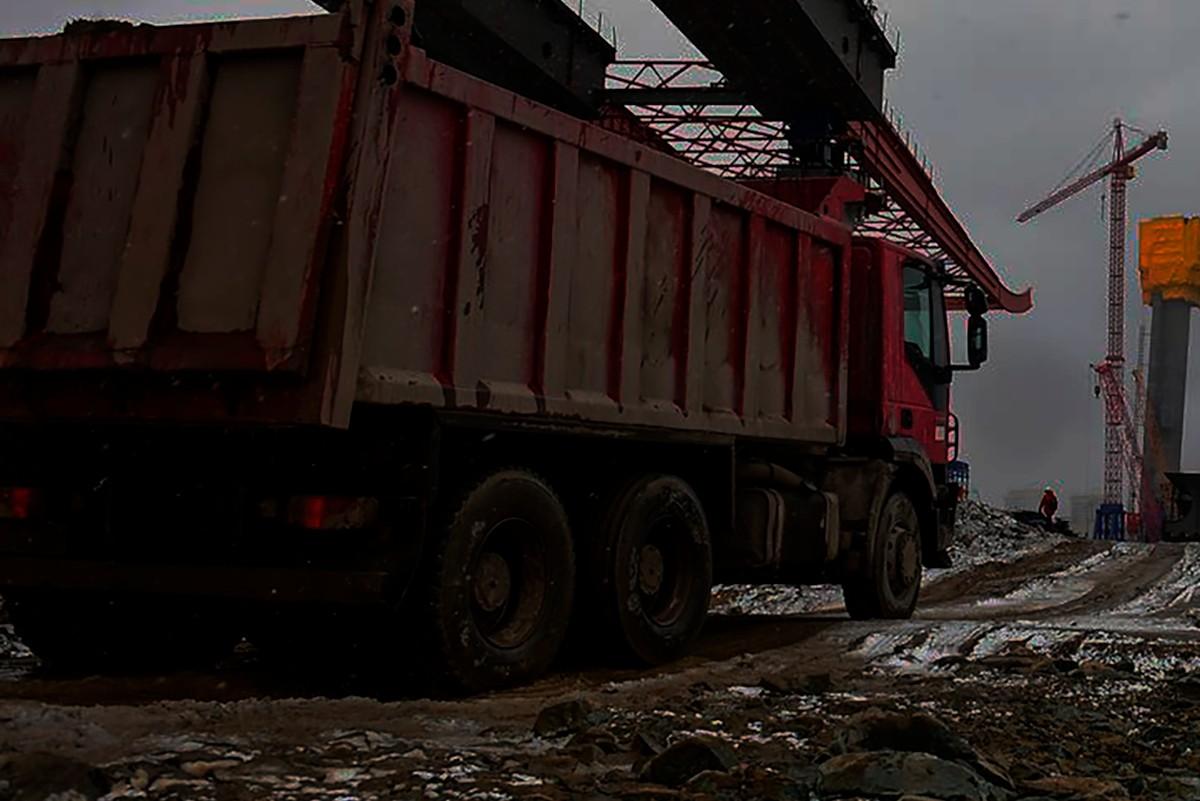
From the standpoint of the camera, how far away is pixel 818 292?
30.0 ft

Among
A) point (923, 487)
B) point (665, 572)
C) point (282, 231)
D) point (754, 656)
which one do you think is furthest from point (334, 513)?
point (923, 487)

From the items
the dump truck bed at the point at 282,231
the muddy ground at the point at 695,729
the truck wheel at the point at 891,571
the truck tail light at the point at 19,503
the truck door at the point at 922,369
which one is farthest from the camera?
the truck door at the point at 922,369

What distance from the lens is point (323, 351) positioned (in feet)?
16.8

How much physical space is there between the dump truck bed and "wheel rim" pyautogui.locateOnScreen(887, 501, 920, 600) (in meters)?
4.15

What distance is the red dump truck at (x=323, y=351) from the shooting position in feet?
17.4

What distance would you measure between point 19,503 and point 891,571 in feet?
21.2

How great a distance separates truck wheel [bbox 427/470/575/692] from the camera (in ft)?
19.0

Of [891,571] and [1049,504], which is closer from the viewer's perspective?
[891,571]

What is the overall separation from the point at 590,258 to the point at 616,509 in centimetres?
136

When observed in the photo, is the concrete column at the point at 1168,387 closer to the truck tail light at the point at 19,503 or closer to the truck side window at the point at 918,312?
the truck side window at the point at 918,312

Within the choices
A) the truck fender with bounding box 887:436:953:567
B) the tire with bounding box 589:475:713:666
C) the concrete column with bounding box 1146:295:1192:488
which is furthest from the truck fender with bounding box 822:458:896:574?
the concrete column with bounding box 1146:295:1192:488

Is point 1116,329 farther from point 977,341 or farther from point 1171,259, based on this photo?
point 977,341

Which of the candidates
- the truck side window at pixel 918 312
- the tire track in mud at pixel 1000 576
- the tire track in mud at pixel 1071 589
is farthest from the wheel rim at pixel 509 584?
the tire track in mud at pixel 1000 576

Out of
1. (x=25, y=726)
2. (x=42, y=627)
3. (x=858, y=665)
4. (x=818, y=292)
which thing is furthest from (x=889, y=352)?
(x=25, y=726)
